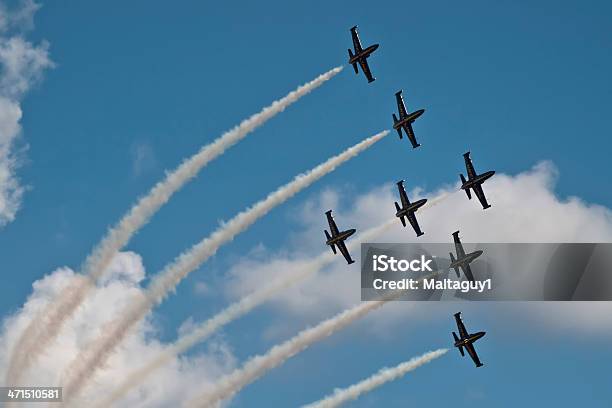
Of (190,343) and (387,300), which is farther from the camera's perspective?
(387,300)

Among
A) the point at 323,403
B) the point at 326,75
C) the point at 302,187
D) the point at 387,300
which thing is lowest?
the point at 323,403

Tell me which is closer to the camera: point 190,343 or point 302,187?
point 190,343

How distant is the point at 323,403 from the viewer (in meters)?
184

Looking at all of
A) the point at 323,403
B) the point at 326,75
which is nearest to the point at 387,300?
the point at 323,403

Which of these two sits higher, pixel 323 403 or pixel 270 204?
pixel 270 204

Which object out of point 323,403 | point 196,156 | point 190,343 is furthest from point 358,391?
point 196,156

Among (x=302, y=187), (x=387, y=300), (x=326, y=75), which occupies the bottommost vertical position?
(x=387, y=300)

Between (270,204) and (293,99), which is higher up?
(293,99)

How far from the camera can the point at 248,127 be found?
192 metres

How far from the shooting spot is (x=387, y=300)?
199750mm

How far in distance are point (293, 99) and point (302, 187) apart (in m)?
12.9

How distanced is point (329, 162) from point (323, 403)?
118 feet

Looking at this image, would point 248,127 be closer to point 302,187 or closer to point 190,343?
point 302,187

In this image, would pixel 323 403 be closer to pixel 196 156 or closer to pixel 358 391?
pixel 358 391
